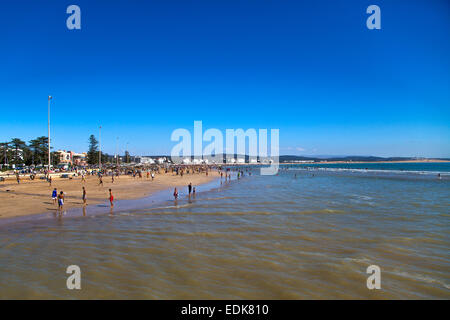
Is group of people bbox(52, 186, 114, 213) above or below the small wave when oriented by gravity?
above

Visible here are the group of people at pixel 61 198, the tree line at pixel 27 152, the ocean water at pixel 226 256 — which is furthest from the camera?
the tree line at pixel 27 152

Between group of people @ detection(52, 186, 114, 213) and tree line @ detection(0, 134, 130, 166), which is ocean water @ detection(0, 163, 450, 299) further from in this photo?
tree line @ detection(0, 134, 130, 166)

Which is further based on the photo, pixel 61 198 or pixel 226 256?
pixel 61 198

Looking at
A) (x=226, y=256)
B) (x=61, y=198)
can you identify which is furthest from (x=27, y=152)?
(x=226, y=256)

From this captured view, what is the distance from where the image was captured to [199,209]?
1878 centimetres

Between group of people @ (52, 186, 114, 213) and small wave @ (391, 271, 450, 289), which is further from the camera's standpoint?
group of people @ (52, 186, 114, 213)

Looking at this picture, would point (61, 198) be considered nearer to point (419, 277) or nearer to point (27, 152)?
point (419, 277)

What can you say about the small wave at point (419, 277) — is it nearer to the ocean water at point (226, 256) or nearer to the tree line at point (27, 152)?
the ocean water at point (226, 256)

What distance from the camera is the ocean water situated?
675cm

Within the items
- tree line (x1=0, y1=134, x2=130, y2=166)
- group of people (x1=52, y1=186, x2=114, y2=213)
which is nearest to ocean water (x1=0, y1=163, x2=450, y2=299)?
group of people (x1=52, y1=186, x2=114, y2=213)

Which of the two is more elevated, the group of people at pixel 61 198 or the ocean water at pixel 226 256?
→ the group of people at pixel 61 198

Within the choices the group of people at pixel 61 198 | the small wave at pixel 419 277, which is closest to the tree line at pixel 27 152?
the group of people at pixel 61 198

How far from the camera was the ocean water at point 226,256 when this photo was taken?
6746 millimetres

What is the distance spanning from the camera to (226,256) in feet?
30.1
